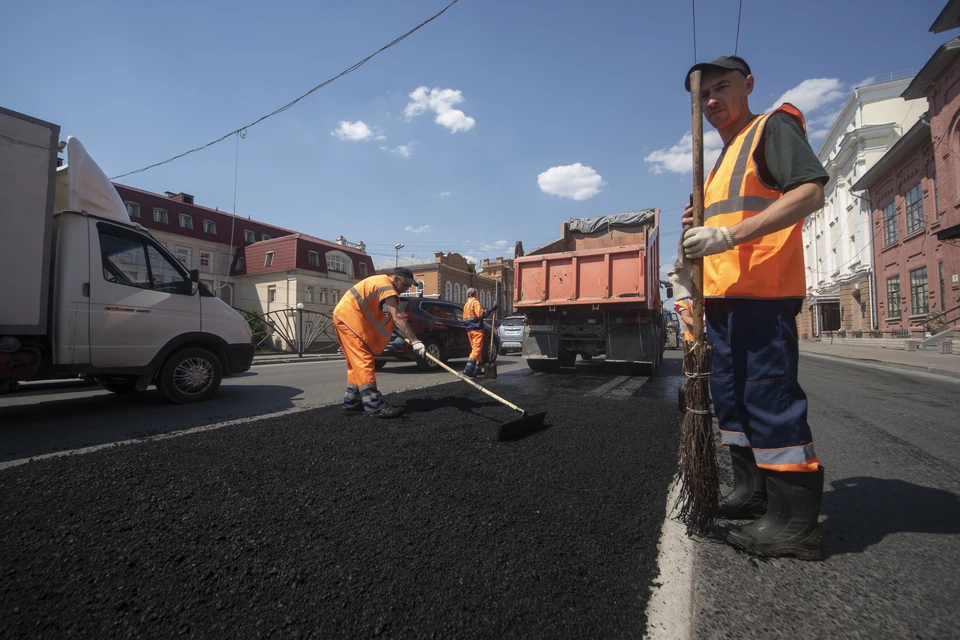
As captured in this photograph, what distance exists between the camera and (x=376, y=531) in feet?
6.17

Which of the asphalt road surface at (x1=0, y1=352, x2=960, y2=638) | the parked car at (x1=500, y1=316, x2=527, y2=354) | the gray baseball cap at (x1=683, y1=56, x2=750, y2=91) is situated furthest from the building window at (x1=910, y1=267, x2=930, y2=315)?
the gray baseball cap at (x1=683, y1=56, x2=750, y2=91)

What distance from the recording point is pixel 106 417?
4.52m

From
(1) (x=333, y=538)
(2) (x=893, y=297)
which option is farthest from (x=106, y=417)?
(2) (x=893, y=297)

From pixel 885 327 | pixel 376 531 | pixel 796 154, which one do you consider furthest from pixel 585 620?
pixel 885 327

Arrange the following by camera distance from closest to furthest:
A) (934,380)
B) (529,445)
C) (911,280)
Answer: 1. (529,445)
2. (934,380)
3. (911,280)

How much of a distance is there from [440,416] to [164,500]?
2281 millimetres

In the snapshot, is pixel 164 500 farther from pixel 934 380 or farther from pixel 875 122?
pixel 875 122

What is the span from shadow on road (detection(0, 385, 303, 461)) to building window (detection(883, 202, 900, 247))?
32.7 m

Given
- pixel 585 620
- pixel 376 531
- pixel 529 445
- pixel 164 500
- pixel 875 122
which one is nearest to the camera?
pixel 585 620

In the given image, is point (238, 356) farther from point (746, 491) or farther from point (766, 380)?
point (766, 380)

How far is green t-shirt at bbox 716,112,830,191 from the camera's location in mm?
1726

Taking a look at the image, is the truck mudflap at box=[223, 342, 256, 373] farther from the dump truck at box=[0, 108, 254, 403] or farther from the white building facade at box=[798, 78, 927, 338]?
the white building facade at box=[798, 78, 927, 338]

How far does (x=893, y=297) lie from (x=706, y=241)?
106 feet

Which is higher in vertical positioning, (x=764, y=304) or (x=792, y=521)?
(x=764, y=304)
